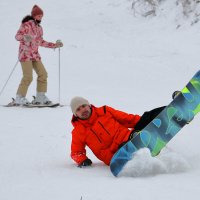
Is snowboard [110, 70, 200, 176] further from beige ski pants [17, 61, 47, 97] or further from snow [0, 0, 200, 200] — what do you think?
beige ski pants [17, 61, 47, 97]

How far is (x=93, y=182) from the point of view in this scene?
4.14m

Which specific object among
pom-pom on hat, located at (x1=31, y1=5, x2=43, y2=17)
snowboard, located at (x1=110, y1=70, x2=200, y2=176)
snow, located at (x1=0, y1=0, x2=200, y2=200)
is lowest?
snow, located at (x1=0, y1=0, x2=200, y2=200)

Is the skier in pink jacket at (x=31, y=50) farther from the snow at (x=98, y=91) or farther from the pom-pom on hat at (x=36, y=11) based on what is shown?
the snow at (x=98, y=91)

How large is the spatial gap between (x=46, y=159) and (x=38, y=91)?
3.78 metres

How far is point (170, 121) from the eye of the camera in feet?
15.7

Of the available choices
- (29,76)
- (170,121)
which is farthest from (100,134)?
(29,76)

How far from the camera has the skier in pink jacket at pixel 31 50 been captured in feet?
28.0

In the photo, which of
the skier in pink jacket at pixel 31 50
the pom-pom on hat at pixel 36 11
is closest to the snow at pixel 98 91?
the skier in pink jacket at pixel 31 50

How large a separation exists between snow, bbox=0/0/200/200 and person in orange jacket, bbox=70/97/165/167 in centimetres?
16

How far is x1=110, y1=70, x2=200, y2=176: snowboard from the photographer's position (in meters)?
4.73

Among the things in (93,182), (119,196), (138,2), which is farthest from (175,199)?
(138,2)

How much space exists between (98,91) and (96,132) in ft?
17.7

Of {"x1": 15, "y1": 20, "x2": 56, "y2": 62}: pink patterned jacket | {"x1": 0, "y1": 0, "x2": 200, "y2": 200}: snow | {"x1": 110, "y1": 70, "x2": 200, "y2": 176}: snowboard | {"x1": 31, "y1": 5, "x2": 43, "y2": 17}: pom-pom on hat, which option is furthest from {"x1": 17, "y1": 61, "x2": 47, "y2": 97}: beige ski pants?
{"x1": 110, "y1": 70, "x2": 200, "y2": 176}: snowboard

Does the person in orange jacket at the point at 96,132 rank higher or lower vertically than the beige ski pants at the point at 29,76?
higher
